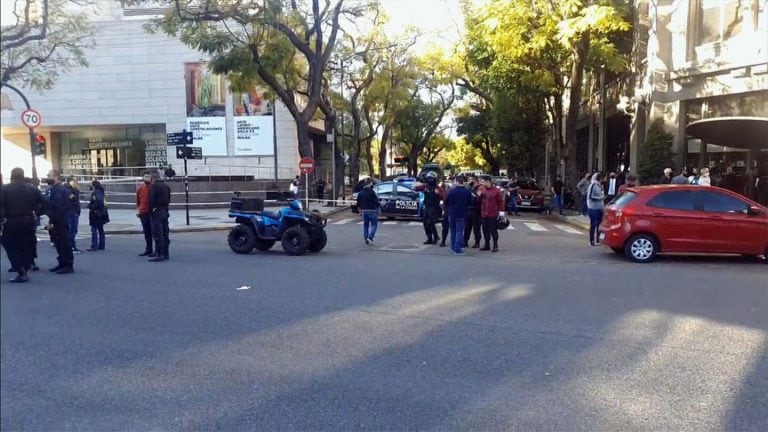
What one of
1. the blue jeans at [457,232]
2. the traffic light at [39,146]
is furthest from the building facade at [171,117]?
the blue jeans at [457,232]

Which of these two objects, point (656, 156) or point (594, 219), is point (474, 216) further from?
point (656, 156)

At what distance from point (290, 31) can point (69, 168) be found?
74.4 ft

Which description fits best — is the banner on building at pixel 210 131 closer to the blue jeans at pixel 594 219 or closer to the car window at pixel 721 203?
the blue jeans at pixel 594 219

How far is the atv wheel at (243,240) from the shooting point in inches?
535

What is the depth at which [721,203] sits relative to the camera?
1248 cm

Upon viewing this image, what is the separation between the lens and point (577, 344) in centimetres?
643

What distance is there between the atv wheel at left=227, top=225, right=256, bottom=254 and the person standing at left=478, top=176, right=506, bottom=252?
511 cm

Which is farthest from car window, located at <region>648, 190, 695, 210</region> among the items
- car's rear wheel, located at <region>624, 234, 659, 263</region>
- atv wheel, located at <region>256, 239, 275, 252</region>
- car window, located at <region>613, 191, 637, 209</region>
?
atv wheel, located at <region>256, 239, 275, 252</region>

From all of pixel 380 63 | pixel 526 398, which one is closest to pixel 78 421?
pixel 526 398

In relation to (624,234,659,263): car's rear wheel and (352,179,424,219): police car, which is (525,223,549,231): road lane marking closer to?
(352,179,424,219): police car

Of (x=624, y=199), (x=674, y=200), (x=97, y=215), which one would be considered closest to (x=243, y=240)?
(x=97, y=215)

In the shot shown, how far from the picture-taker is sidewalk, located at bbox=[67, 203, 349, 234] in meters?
19.6

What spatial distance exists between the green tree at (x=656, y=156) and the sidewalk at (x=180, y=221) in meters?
12.1

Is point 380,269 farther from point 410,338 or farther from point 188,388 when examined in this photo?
point 188,388
